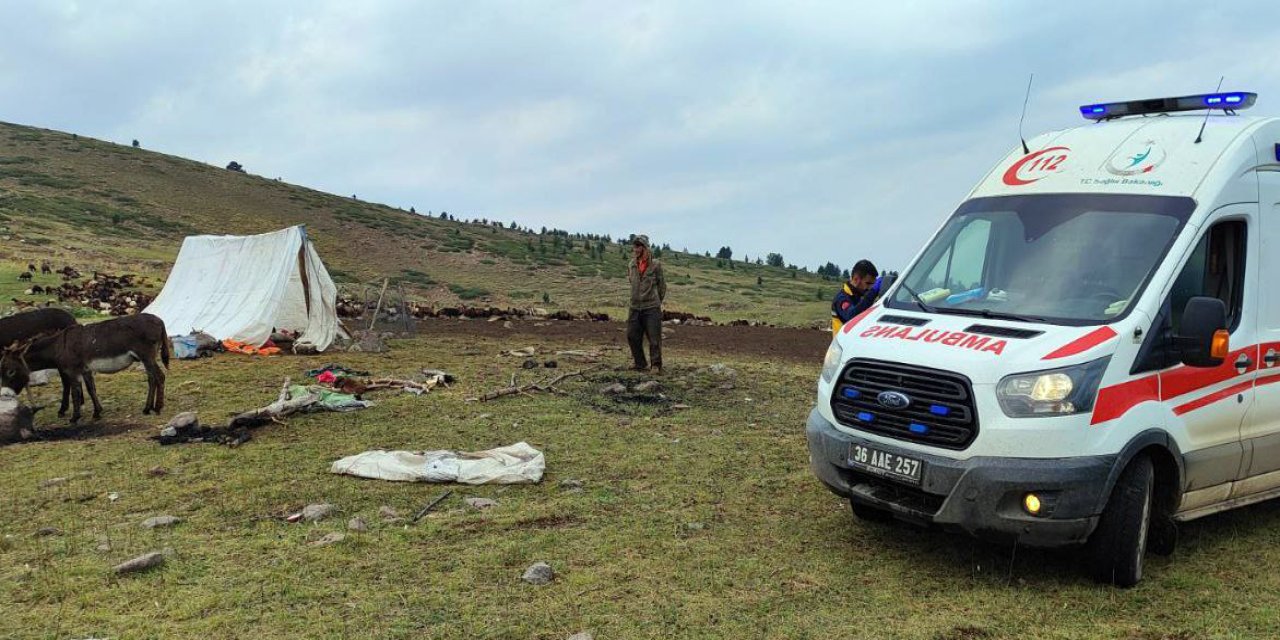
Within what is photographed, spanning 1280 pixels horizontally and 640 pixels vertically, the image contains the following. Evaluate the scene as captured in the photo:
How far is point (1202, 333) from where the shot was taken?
4.27 meters

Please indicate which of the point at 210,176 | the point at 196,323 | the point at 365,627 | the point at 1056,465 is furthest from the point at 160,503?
the point at 210,176

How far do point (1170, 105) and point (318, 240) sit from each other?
133ft

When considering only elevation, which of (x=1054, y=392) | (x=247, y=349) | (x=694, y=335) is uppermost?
(x=1054, y=392)

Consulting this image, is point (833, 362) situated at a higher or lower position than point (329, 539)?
higher

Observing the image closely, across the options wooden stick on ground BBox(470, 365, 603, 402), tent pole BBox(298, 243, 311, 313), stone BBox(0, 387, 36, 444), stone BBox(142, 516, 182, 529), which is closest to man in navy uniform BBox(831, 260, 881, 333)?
wooden stick on ground BBox(470, 365, 603, 402)

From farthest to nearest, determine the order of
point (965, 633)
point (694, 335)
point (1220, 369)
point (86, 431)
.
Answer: point (694, 335)
point (86, 431)
point (1220, 369)
point (965, 633)

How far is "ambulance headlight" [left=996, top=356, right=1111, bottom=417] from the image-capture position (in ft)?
13.5

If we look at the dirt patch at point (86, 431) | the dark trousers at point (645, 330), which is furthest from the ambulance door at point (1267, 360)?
the dirt patch at point (86, 431)

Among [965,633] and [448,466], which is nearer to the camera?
[965,633]

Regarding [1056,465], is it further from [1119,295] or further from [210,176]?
[210,176]

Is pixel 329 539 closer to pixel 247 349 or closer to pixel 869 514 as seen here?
pixel 869 514

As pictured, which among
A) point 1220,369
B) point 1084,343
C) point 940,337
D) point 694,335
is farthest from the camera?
point 694,335

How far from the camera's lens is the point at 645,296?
39.2 feet

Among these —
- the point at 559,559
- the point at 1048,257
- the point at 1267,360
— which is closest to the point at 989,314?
the point at 1048,257
